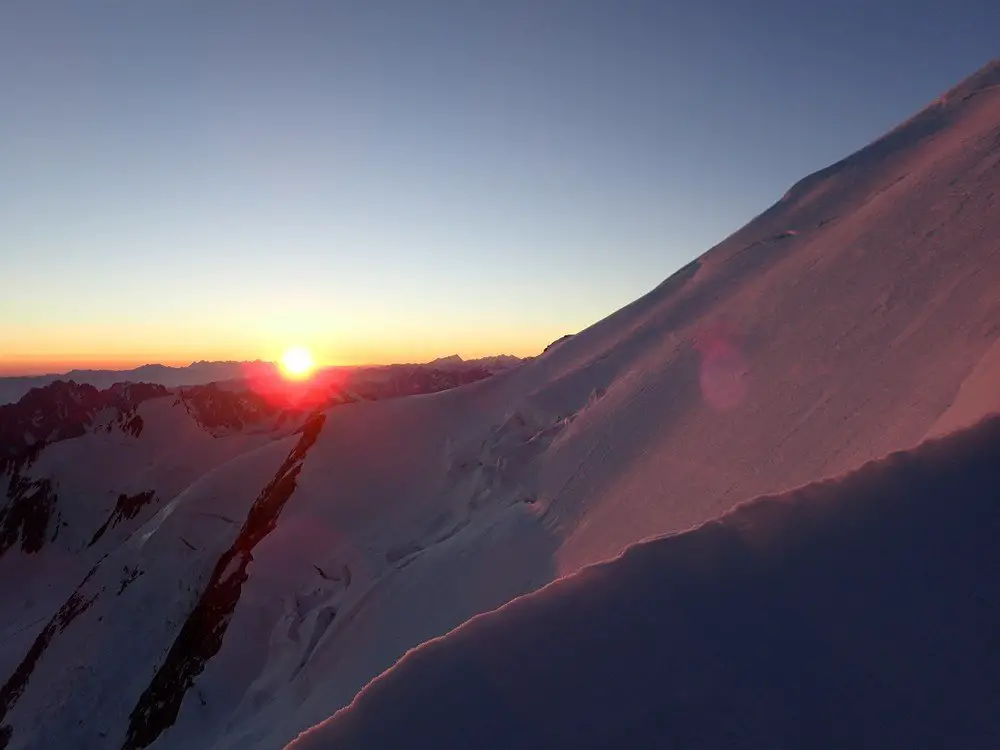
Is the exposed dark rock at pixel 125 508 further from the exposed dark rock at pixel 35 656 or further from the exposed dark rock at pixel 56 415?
the exposed dark rock at pixel 35 656

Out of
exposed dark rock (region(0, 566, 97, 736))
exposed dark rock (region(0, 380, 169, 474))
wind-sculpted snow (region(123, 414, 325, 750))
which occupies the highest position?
exposed dark rock (region(0, 380, 169, 474))

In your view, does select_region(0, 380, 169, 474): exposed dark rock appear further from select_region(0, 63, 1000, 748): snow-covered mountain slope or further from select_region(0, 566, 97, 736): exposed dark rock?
select_region(0, 63, 1000, 748): snow-covered mountain slope

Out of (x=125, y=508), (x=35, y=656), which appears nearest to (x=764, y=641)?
(x=35, y=656)

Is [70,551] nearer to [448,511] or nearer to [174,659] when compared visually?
[174,659]

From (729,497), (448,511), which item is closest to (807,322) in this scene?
(729,497)

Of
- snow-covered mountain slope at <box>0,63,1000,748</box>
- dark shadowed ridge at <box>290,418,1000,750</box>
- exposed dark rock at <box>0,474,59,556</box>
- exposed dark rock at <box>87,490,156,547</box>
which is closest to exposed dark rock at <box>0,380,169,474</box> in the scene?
exposed dark rock at <box>0,474,59,556</box>

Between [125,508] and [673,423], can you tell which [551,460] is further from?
[125,508]
